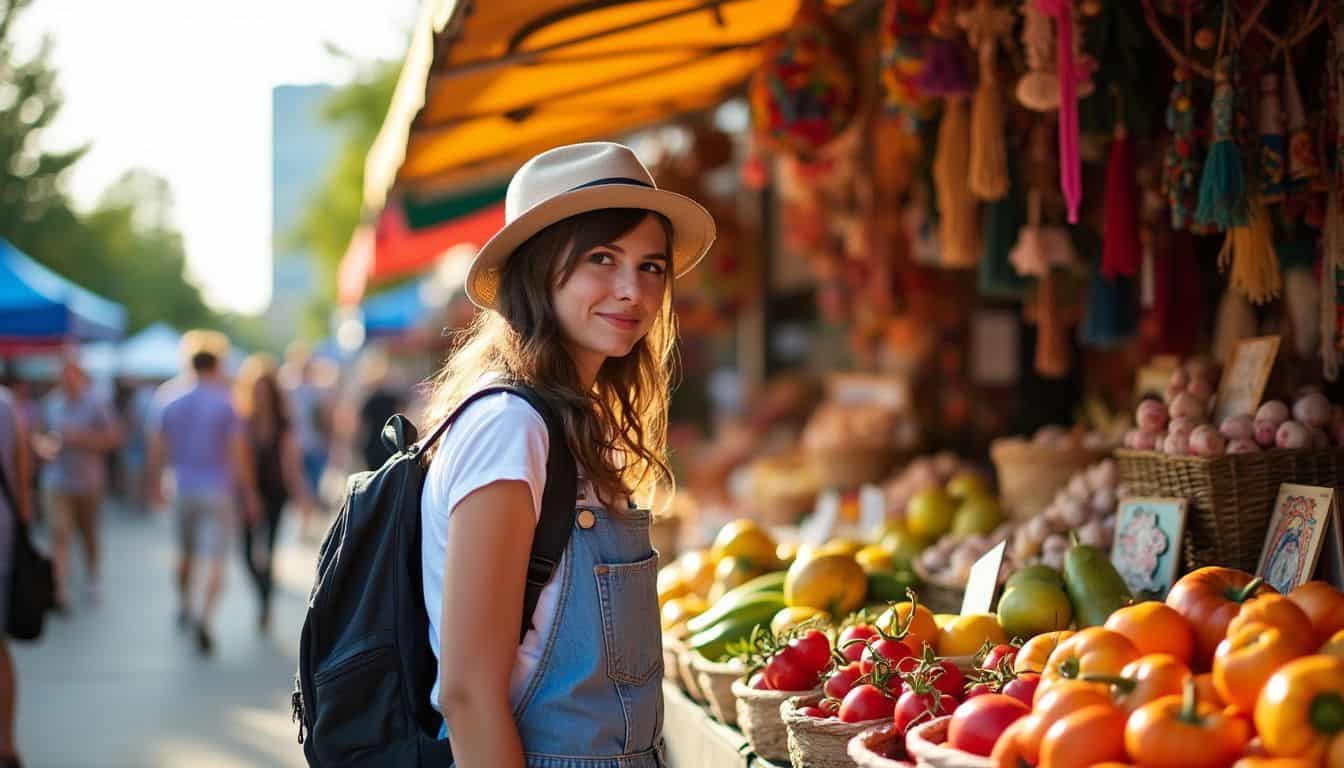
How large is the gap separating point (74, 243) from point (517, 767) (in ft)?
→ 83.4

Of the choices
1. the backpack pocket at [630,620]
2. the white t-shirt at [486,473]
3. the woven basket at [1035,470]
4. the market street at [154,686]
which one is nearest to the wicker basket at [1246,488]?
the woven basket at [1035,470]

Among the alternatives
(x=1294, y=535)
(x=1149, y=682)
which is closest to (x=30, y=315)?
(x=1294, y=535)

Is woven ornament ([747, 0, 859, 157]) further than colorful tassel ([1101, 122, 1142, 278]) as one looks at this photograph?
Yes

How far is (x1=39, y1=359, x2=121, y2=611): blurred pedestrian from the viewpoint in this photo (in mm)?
9828

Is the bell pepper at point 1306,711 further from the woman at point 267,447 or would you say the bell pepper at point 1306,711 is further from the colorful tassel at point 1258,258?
the woman at point 267,447

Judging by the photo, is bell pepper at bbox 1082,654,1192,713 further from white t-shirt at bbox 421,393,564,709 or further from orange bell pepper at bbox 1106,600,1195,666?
white t-shirt at bbox 421,393,564,709

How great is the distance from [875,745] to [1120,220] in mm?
2044

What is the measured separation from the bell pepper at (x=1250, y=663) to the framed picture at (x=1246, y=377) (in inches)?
53.9

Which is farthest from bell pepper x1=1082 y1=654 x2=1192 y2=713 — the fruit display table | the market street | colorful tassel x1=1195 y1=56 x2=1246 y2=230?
the market street

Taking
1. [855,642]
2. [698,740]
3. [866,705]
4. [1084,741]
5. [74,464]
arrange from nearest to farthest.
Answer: [1084,741]
[866,705]
[855,642]
[698,740]
[74,464]

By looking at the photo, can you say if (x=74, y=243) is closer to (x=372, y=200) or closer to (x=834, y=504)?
(x=372, y=200)

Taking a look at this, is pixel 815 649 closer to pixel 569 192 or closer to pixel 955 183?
pixel 569 192

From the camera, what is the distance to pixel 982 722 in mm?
1971

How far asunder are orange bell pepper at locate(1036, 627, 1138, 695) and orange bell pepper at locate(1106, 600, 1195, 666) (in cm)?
3
